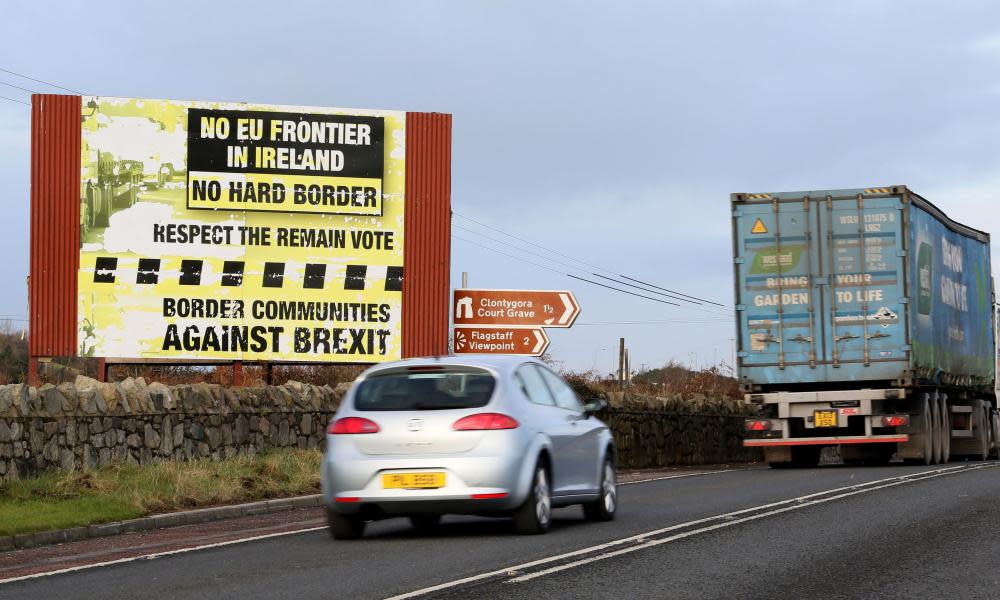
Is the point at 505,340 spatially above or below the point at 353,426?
above

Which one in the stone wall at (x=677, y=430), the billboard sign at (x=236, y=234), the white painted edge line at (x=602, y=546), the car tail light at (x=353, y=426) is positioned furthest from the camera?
the stone wall at (x=677, y=430)

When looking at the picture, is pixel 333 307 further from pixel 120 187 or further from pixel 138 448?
pixel 138 448

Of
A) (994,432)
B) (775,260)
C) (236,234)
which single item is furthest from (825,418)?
(236,234)

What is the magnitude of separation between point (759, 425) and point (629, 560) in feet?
47.7

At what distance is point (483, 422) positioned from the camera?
1229cm

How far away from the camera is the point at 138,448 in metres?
20.0

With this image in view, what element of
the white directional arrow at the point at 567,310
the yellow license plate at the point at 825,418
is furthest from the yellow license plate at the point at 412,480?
the white directional arrow at the point at 567,310

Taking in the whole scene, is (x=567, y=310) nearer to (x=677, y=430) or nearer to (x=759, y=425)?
(x=759, y=425)

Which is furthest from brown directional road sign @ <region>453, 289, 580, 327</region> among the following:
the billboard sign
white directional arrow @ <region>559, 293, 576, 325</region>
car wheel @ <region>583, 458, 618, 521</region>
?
car wheel @ <region>583, 458, 618, 521</region>

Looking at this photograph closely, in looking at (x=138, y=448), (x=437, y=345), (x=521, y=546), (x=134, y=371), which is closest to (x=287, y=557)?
(x=521, y=546)

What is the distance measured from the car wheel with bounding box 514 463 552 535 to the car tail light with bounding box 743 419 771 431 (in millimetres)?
12339

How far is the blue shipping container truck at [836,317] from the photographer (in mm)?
23750

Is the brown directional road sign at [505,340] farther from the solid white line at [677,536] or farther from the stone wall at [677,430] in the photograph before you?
the solid white line at [677,536]

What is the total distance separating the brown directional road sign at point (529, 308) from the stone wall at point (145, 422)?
3.79 metres
